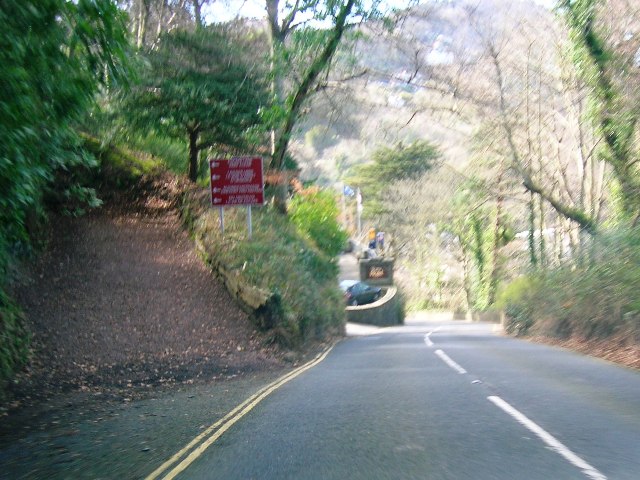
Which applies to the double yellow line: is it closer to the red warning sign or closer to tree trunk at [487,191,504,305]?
the red warning sign

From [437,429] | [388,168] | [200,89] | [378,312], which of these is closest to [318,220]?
[200,89]

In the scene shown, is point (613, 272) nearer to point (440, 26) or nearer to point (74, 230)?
point (440, 26)

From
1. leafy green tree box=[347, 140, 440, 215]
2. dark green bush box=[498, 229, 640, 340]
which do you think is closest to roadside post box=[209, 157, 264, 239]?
dark green bush box=[498, 229, 640, 340]

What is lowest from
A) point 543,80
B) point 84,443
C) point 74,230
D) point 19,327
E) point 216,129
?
point 84,443

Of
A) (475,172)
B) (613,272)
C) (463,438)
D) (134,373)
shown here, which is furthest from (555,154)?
(463,438)

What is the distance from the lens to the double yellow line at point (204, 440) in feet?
22.8

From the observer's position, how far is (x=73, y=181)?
23.4 metres

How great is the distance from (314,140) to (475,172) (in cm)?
3683

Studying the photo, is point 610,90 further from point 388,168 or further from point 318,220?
point 388,168

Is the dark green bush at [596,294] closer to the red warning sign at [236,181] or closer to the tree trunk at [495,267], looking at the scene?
the red warning sign at [236,181]

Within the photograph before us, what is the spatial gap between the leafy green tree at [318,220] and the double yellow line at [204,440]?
20.5 meters

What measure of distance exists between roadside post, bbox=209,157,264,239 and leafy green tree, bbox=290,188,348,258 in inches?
454

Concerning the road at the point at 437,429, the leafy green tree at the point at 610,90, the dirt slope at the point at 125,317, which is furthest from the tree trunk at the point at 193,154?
the road at the point at 437,429

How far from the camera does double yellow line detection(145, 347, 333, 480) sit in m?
6.95
